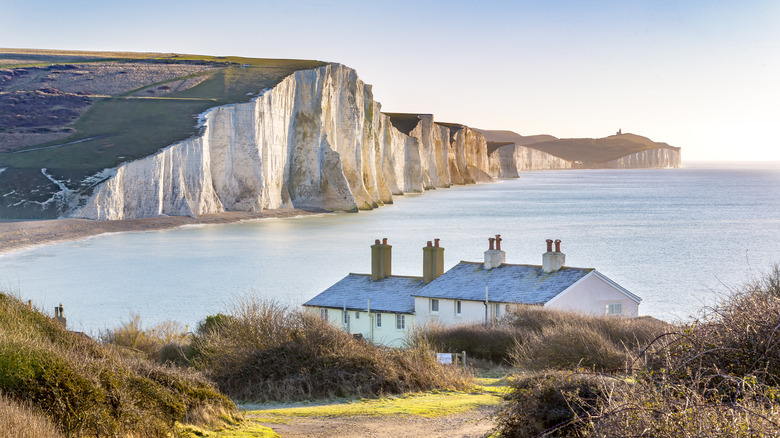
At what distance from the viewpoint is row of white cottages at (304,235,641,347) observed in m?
25.6

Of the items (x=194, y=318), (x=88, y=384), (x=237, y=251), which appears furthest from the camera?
(x=237, y=251)

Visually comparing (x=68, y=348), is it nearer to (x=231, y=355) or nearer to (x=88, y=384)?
(x=88, y=384)

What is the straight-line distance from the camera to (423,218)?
92875mm

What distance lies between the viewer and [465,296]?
1029 inches

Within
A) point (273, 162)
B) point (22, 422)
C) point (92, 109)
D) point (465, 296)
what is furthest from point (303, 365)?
point (92, 109)

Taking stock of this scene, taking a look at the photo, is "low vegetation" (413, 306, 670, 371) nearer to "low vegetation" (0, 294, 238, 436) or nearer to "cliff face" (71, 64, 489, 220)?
"low vegetation" (0, 294, 238, 436)

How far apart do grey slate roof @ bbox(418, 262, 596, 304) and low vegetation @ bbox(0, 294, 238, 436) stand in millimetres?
15048

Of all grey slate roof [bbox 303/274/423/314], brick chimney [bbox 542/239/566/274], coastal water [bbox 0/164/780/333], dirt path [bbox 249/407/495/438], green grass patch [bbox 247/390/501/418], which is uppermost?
brick chimney [bbox 542/239/566/274]

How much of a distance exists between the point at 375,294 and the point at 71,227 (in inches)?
1771

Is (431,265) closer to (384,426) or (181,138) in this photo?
(384,426)

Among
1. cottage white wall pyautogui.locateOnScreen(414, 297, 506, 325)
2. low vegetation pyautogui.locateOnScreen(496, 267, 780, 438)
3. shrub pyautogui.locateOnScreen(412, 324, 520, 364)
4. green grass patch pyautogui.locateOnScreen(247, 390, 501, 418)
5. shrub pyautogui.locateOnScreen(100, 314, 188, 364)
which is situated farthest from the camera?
cottage white wall pyautogui.locateOnScreen(414, 297, 506, 325)

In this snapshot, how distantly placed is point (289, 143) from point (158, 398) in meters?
85.7

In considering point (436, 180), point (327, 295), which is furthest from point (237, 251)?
point (436, 180)

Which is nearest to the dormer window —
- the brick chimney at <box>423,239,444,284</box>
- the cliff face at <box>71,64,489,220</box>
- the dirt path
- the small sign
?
→ the brick chimney at <box>423,239,444,284</box>
